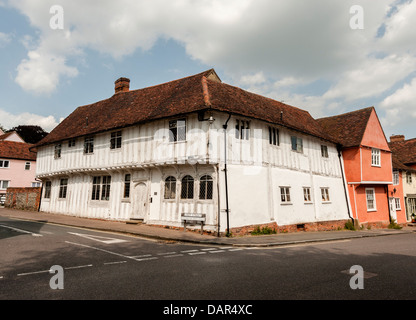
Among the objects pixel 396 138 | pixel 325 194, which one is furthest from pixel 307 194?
pixel 396 138

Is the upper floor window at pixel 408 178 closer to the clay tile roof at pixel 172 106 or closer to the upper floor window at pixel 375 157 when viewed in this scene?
the upper floor window at pixel 375 157

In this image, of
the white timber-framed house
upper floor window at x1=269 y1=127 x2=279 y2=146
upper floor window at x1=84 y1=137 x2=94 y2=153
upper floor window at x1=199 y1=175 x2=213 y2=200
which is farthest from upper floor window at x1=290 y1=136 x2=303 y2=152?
upper floor window at x1=84 y1=137 x2=94 y2=153

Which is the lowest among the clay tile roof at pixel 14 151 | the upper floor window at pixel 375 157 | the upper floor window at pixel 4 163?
the upper floor window at pixel 375 157

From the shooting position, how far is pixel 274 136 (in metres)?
17.5

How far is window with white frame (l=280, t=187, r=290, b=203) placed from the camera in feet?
55.8

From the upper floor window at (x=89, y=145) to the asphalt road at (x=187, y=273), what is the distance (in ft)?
34.8

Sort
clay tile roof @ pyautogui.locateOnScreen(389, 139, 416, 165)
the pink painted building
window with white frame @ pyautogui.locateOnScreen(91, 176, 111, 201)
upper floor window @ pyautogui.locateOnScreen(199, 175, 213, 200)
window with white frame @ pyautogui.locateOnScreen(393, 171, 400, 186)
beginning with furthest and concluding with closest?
the pink painted building < clay tile roof @ pyautogui.locateOnScreen(389, 139, 416, 165) < window with white frame @ pyautogui.locateOnScreen(393, 171, 400, 186) < window with white frame @ pyautogui.locateOnScreen(91, 176, 111, 201) < upper floor window @ pyautogui.locateOnScreen(199, 175, 213, 200)

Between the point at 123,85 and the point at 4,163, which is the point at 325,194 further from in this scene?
the point at 4,163

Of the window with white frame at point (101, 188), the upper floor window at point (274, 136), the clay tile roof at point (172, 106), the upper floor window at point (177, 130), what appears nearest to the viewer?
the upper floor window at point (177, 130)

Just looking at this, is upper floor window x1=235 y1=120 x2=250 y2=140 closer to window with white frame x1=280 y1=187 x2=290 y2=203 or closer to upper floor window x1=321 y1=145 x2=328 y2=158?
window with white frame x1=280 y1=187 x2=290 y2=203

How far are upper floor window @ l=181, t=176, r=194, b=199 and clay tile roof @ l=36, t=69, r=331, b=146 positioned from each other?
3.65m

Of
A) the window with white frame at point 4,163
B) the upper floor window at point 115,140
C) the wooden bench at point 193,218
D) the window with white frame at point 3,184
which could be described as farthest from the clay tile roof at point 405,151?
the window with white frame at point 3,184

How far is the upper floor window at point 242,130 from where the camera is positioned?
606 inches

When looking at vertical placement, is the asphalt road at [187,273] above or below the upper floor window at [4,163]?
below
